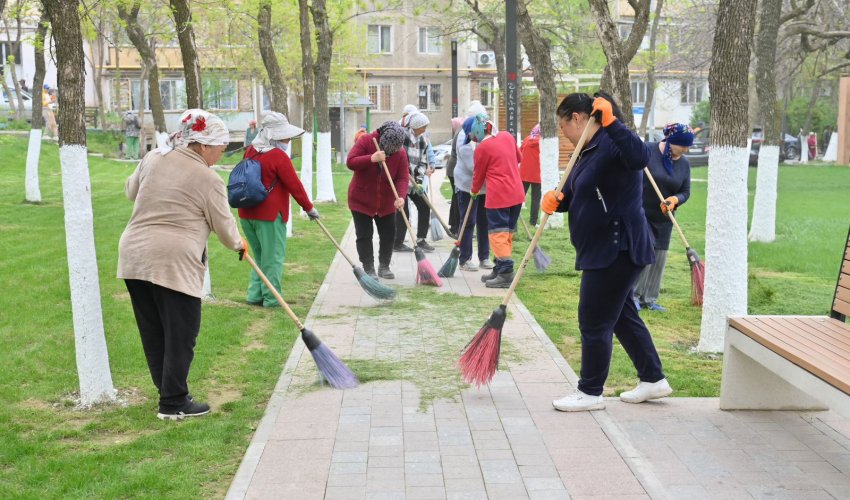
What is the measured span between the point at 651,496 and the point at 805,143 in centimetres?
4341

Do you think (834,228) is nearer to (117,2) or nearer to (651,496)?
(117,2)

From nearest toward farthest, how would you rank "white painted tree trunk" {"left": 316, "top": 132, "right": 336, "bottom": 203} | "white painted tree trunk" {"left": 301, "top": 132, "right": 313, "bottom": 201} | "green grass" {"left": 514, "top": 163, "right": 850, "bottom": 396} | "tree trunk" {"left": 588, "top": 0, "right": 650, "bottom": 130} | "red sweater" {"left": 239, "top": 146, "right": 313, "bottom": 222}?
"green grass" {"left": 514, "top": 163, "right": 850, "bottom": 396} < "red sweater" {"left": 239, "top": 146, "right": 313, "bottom": 222} < "tree trunk" {"left": 588, "top": 0, "right": 650, "bottom": 130} < "white painted tree trunk" {"left": 301, "top": 132, "right": 313, "bottom": 201} < "white painted tree trunk" {"left": 316, "top": 132, "right": 336, "bottom": 203}

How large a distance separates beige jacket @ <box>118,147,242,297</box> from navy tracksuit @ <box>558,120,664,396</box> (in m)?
2.06

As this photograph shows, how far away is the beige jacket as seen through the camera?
5582 mm

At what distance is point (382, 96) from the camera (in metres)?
55.0

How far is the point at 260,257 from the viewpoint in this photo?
30.1 ft

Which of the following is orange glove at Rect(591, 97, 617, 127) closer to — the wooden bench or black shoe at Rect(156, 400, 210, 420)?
the wooden bench

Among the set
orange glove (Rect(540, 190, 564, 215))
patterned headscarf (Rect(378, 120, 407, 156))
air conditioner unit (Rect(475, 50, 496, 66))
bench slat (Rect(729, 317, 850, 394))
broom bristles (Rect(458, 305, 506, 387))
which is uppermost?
air conditioner unit (Rect(475, 50, 496, 66))

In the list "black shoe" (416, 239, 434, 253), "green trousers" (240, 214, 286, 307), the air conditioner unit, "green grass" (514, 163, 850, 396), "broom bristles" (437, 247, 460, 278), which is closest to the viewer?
"green grass" (514, 163, 850, 396)

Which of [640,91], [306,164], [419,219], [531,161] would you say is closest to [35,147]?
[306,164]

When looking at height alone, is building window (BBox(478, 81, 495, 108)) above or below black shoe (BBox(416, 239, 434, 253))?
above

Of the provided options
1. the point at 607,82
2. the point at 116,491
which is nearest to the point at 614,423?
the point at 116,491

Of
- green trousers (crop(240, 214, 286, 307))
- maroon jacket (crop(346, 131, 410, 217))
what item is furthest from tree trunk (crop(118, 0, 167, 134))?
green trousers (crop(240, 214, 286, 307))

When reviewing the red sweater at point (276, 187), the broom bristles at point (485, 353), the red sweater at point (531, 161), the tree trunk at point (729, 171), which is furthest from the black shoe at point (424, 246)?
the broom bristles at point (485, 353)
